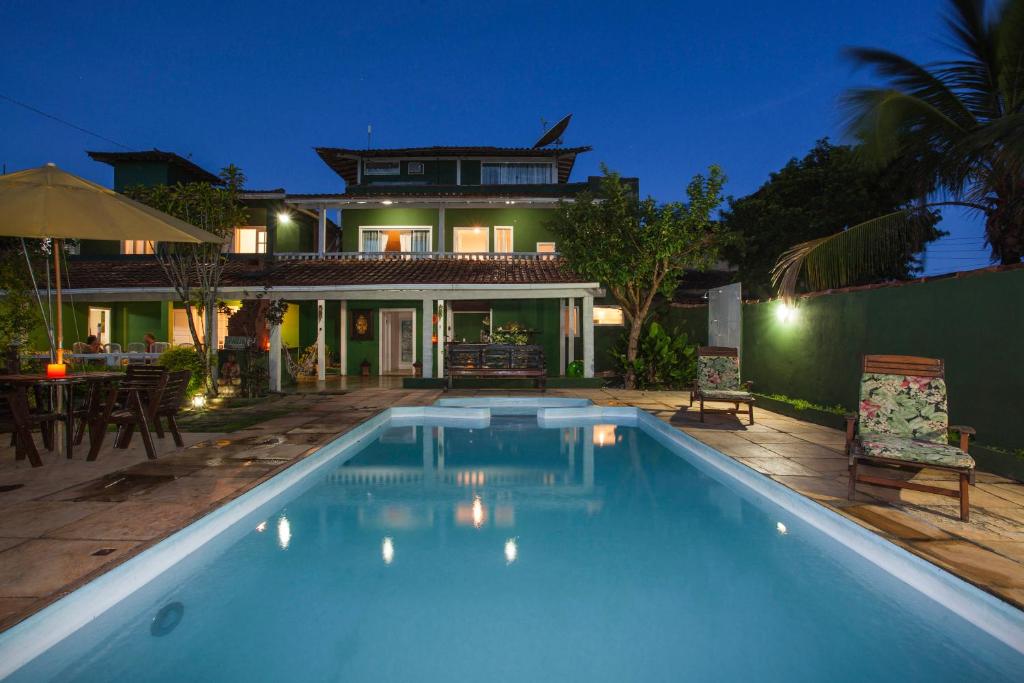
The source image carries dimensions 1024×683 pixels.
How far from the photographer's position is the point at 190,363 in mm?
10383

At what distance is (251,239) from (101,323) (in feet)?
16.3

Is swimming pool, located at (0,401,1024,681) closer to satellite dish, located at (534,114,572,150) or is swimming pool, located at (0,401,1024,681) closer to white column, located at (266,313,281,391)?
white column, located at (266,313,281,391)

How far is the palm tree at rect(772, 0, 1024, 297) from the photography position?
21.8 feet

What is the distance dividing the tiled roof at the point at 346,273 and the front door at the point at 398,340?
7.51 ft

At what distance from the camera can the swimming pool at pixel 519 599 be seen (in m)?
2.84

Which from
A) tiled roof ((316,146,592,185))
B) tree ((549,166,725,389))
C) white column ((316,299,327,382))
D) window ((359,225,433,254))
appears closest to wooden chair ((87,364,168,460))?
tree ((549,166,725,389))

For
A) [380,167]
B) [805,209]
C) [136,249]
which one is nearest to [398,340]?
[380,167]

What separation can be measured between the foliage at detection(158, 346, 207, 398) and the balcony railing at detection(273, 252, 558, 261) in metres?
6.16

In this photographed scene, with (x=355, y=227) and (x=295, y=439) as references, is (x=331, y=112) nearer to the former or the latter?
(x=355, y=227)

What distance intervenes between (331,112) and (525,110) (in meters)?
33.3

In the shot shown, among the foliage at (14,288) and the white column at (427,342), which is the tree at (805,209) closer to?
the white column at (427,342)

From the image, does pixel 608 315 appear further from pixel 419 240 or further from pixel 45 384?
pixel 45 384

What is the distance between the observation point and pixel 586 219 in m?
12.5

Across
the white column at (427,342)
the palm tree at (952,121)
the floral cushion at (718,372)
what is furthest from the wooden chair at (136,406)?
the palm tree at (952,121)
